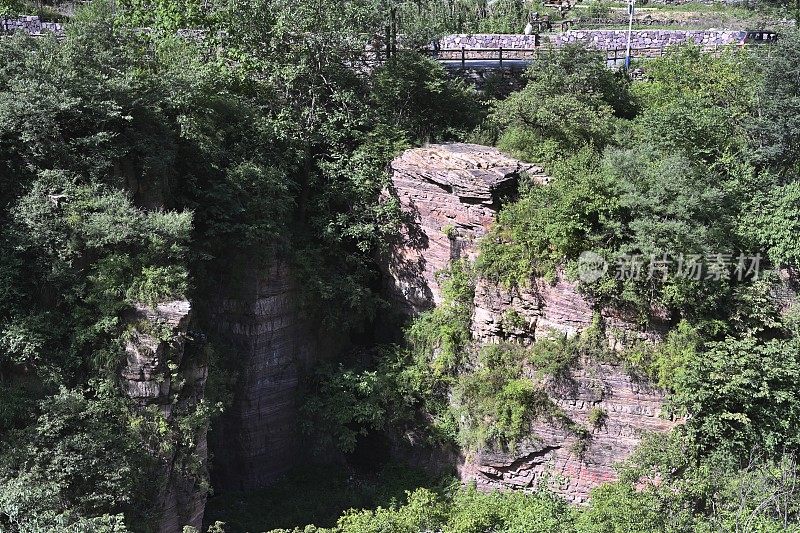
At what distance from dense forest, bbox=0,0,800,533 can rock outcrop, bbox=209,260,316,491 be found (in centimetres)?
31

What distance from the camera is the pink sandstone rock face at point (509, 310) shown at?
51.4 feet

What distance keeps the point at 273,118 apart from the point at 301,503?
28.6ft

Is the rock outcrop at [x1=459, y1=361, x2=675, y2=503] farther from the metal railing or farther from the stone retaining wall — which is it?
the stone retaining wall

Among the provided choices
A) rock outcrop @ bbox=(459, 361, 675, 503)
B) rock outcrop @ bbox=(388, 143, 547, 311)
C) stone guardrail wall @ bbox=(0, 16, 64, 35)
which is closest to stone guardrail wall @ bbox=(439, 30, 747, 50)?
rock outcrop @ bbox=(388, 143, 547, 311)

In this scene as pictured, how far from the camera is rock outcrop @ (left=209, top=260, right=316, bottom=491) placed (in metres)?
17.3

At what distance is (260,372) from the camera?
17.6m

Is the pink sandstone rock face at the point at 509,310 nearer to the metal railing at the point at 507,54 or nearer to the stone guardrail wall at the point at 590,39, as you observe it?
the metal railing at the point at 507,54

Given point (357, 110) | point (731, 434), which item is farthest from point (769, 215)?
point (357, 110)

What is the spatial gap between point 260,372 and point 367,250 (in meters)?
3.75

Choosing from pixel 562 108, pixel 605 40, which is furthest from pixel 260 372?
pixel 605 40

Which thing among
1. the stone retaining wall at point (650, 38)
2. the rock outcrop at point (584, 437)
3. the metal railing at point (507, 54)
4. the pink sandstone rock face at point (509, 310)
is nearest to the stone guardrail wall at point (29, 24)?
the metal railing at point (507, 54)

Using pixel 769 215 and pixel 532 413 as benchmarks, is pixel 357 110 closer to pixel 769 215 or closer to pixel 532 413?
pixel 532 413

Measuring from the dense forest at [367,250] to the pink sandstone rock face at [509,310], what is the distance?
281mm

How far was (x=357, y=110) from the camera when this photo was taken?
61.7 feet
